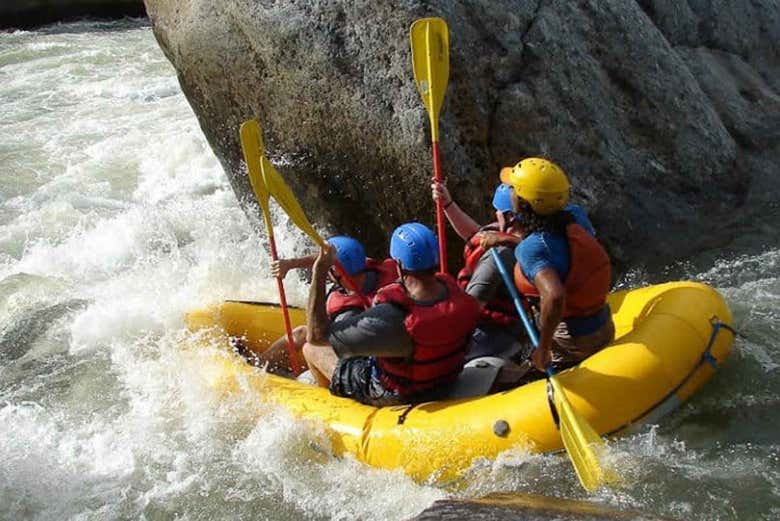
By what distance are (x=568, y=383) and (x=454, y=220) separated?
4.58ft

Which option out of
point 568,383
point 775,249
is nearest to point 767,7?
point 775,249

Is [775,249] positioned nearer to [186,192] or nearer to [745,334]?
[745,334]

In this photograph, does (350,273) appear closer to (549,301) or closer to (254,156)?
(254,156)

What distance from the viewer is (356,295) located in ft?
15.6

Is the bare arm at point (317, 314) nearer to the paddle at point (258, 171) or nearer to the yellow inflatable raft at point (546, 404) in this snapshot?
the yellow inflatable raft at point (546, 404)

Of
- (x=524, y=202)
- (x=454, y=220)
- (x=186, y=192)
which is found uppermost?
(x=524, y=202)

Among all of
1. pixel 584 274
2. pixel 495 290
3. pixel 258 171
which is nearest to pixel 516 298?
pixel 495 290

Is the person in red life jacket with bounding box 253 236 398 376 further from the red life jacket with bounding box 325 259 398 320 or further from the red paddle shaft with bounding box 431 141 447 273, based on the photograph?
the red paddle shaft with bounding box 431 141 447 273

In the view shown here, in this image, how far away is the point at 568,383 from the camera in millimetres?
4164

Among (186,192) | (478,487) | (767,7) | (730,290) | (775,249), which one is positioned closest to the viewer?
(478,487)

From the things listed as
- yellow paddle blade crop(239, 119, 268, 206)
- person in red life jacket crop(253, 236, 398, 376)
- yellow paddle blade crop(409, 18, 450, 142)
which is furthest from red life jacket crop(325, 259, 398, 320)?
yellow paddle blade crop(409, 18, 450, 142)

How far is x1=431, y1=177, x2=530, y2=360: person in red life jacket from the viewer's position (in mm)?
4715

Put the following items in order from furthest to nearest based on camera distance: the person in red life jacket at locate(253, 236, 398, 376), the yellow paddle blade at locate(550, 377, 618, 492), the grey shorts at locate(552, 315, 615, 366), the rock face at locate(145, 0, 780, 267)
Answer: the rock face at locate(145, 0, 780, 267) → the person in red life jacket at locate(253, 236, 398, 376) → the grey shorts at locate(552, 315, 615, 366) → the yellow paddle blade at locate(550, 377, 618, 492)

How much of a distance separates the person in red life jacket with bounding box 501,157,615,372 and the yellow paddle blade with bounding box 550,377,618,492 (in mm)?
270
